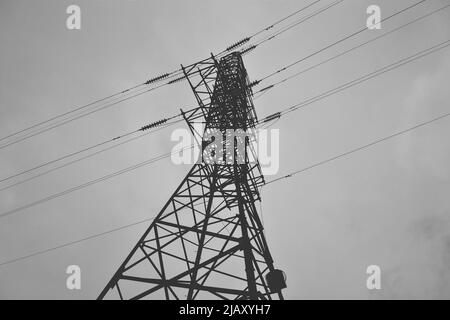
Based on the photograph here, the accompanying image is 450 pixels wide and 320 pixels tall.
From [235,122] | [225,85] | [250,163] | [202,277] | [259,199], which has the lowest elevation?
[202,277]
